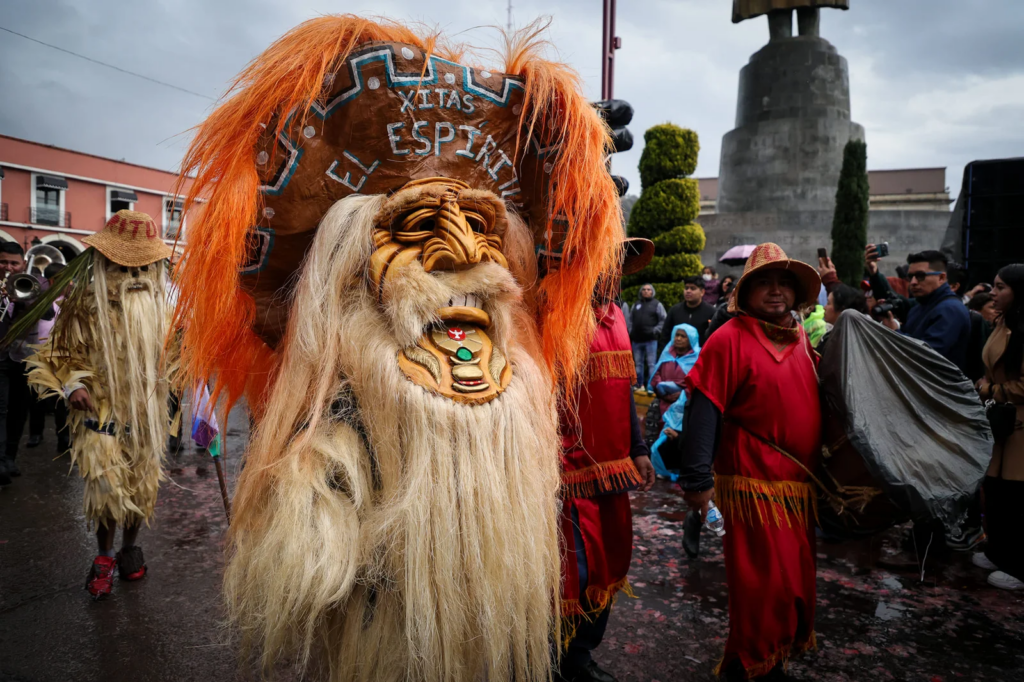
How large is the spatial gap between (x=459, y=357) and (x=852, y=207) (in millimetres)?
15974

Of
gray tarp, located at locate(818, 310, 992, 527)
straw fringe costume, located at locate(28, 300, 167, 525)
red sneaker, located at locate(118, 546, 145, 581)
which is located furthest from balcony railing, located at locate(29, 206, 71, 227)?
gray tarp, located at locate(818, 310, 992, 527)

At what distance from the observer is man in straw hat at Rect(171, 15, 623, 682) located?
5.14ft

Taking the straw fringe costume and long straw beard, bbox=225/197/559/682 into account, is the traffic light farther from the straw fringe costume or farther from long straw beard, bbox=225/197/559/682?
the straw fringe costume

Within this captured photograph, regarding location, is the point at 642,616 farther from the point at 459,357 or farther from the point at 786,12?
the point at 786,12

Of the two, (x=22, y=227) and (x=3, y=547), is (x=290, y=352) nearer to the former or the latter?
(x=3, y=547)

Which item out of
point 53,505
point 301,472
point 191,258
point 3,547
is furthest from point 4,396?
point 301,472

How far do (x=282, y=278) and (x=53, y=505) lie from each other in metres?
4.92

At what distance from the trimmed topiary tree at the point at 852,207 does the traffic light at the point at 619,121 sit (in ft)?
47.1

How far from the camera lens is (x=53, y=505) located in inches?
213

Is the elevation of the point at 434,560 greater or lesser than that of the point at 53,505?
greater

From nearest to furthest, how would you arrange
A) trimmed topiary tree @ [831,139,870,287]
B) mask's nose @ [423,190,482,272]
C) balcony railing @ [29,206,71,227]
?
mask's nose @ [423,190,482,272], trimmed topiary tree @ [831,139,870,287], balcony railing @ [29,206,71,227]

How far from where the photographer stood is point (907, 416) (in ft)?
9.11

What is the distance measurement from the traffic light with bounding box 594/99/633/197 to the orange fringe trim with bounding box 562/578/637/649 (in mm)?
1669

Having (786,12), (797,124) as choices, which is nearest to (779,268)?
(797,124)
